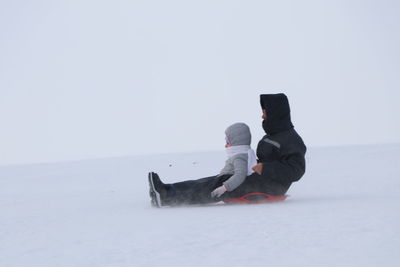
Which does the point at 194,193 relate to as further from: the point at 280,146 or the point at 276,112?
the point at 276,112

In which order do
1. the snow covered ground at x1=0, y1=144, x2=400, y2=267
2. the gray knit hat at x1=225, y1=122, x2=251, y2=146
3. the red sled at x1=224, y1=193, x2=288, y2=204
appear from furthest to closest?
the gray knit hat at x1=225, y1=122, x2=251, y2=146 → the red sled at x1=224, y1=193, x2=288, y2=204 → the snow covered ground at x1=0, y1=144, x2=400, y2=267

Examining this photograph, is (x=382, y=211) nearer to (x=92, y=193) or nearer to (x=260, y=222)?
(x=260, y=222)

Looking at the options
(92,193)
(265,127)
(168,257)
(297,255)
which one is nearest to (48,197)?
(92,193)

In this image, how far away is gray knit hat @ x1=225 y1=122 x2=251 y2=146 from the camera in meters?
6.60

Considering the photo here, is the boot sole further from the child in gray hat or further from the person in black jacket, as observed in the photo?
the child in gray hat

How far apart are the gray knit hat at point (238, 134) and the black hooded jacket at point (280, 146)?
234mm

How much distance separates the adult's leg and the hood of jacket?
0.84m

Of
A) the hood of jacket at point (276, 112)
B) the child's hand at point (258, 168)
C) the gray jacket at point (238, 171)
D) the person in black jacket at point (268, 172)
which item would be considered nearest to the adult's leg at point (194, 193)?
the person in black jacket at point (268, 172)

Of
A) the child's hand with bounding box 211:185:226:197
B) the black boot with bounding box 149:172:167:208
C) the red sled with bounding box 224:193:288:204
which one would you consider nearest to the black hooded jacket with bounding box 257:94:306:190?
the red sled with bounding box 224:193:288:204

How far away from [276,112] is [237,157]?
756mm

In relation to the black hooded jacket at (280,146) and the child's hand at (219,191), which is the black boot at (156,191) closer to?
the child's hand at (219,191)

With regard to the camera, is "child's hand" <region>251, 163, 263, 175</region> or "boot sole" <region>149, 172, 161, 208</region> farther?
"boot sole" <region>149, 172, 161, 208</region>

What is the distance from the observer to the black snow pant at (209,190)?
6.49 meters

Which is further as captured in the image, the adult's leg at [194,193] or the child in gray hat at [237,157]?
the adult's leg at [194,193]
